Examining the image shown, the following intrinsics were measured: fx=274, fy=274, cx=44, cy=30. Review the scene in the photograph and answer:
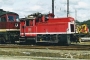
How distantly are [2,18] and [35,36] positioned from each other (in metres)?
4.49

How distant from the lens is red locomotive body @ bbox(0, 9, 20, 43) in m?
28.8

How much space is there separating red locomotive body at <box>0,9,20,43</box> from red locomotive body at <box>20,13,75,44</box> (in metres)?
1.26

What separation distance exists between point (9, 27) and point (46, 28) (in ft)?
14.9

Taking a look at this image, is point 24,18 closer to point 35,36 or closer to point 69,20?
point 35,36

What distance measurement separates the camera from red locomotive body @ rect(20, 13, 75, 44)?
25766 mm

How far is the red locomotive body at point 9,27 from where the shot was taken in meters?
28.8

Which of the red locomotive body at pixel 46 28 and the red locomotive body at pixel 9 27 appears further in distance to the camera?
the red locomotive body at pixel 9 27

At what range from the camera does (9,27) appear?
29016 millimetres

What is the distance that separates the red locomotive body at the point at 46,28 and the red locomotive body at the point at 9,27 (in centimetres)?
126

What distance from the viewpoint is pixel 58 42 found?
25.9 metres

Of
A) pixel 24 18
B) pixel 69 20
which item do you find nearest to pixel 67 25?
pixel 69 20

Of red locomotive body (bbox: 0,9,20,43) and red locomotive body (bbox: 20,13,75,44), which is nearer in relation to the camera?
red locomotive body (bbox: 20,13,75,44)

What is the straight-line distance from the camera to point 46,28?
26.7 m

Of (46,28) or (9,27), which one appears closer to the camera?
(46,28)
